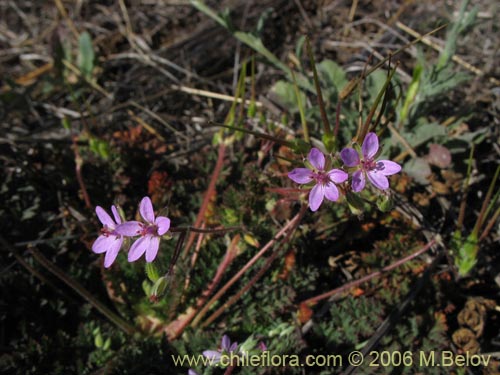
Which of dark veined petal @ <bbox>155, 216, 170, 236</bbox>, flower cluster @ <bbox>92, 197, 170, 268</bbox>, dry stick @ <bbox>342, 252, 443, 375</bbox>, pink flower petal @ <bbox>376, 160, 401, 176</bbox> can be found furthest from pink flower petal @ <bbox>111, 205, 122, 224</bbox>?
dry stick @ <bbox>342, 252, 443, 375</bbox>

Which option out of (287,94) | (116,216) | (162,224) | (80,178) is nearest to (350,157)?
(162,224)

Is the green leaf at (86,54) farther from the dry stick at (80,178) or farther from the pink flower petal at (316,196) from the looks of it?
the pink flower petal at (316,196)

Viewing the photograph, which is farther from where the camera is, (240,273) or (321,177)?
(240,273)

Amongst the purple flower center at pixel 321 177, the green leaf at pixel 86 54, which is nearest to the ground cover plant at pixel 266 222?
the purple flower center at pixel 321 177

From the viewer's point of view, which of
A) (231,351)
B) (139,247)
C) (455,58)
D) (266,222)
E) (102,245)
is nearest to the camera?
(139,247)

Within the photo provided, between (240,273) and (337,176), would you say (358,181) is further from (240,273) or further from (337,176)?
(240,273)

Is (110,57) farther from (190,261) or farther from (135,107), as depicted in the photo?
(190,261)

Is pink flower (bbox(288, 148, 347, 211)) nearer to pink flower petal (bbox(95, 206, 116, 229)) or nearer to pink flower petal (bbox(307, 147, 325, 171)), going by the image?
pink flower petal (bbox(307, 147, 325, 171))
